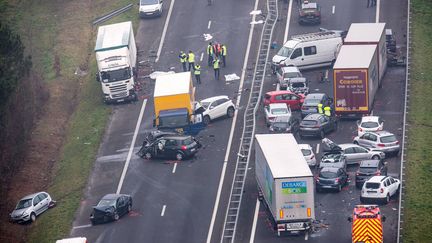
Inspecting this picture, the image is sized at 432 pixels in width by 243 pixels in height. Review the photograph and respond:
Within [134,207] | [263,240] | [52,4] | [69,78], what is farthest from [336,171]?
[52,4]

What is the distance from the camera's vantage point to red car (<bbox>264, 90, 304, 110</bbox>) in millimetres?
91375

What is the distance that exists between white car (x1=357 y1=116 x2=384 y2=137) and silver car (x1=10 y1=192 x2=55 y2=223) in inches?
896

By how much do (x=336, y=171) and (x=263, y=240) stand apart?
828 cm

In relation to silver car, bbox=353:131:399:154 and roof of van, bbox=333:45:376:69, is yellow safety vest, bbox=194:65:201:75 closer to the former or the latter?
roof of van, bbox=333:45:376:69

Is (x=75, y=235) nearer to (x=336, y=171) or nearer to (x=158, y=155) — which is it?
(x=158, y=155)

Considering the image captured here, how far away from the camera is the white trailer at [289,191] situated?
231ft

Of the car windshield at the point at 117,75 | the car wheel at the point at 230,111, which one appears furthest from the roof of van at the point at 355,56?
the car windshield at the point at 117,75

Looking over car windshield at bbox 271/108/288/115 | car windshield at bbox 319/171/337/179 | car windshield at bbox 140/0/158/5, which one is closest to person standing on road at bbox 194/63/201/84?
car windshield at bbox 271/108/288/115

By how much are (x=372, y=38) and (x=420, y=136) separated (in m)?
10.5

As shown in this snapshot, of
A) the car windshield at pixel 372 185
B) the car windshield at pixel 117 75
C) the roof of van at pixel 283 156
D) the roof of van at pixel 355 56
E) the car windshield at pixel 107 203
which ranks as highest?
the roof of van at pixel 355 56

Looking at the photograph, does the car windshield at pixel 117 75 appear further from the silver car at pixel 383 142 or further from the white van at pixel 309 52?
the silver car at pixel 383 142

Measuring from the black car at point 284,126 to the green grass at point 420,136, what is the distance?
8485 millimetres

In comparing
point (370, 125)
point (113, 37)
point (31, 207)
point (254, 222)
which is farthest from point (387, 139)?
point (113, 37)

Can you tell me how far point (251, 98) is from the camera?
94.0 meters
